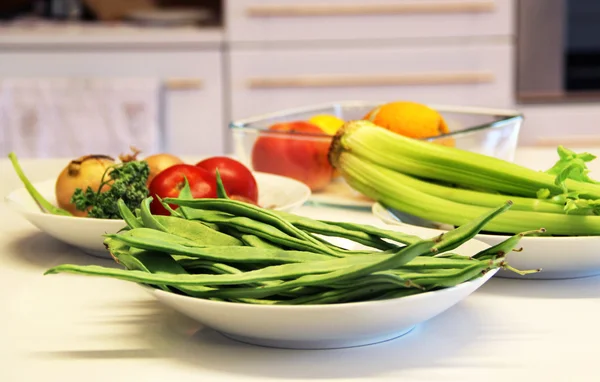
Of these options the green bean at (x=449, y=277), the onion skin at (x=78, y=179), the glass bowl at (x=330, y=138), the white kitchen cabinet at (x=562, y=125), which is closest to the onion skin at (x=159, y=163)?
the onion skin at (x=78, y=179)

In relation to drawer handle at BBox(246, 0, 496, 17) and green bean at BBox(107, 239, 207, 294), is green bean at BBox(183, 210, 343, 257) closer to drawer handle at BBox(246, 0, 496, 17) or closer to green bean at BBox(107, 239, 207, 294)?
green bean at BBox(107, 239, 207, 294)

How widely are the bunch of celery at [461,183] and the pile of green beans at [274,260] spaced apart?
0.18 m

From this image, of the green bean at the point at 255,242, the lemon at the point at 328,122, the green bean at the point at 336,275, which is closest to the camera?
the green bean at the point at 336,275

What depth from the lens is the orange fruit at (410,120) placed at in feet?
3.68

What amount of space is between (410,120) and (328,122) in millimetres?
154

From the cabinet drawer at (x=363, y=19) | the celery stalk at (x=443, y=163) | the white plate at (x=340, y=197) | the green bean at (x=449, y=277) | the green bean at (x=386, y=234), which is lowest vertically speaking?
the white plate at (x=340, y=197)

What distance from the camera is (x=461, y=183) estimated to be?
90cm

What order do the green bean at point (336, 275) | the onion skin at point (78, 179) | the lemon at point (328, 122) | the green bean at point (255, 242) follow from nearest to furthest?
the green bean at point (336, 275) → the green bean at point (255, 242) → the onion skin at point (78, 179) → the lemon at point (328, 122)

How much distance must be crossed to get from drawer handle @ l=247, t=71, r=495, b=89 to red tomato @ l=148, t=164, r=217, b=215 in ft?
6.12

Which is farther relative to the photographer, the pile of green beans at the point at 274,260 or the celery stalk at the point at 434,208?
the celery stalk at the point at 434,208

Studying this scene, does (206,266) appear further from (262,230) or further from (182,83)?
A: (182,83)

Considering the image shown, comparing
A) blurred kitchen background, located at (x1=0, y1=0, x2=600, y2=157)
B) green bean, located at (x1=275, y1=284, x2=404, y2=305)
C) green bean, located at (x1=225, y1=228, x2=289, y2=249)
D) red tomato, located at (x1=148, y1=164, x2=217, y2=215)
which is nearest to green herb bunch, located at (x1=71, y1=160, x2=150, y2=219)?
red tomato, located at (x1=148, y1=164, x2=217, y2=215)

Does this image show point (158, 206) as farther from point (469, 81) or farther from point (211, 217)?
point (469, 81)

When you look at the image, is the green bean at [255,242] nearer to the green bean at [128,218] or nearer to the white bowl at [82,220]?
the green bean at [128,218]
